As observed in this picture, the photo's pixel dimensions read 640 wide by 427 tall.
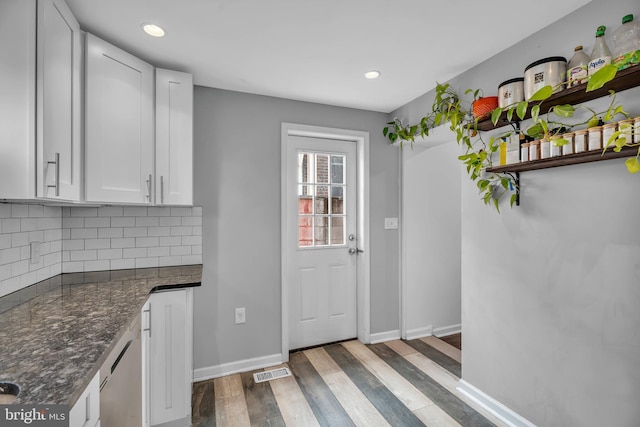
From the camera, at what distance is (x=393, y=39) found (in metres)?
1.75

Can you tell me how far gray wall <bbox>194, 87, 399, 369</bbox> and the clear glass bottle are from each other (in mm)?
1768

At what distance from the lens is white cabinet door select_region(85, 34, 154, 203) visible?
62.9 inches

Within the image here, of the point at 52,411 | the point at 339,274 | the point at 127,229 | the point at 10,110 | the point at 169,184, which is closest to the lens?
the point at 52,411

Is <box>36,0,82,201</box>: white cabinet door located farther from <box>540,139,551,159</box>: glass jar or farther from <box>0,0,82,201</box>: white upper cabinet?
<box>540,139,551,159</box>: glass jar

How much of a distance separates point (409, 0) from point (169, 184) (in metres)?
1.70

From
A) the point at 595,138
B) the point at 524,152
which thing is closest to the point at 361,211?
the point at 524,152

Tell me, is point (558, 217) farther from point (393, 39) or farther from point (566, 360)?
point (393, 39)

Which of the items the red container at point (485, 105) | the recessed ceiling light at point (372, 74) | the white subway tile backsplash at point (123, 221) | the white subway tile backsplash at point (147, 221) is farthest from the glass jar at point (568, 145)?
the white subway tile backsplash at point (123, 221)

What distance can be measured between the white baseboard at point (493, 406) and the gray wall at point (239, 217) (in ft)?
4.73

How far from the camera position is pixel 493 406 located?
1.92 meters

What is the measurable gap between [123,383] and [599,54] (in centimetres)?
239

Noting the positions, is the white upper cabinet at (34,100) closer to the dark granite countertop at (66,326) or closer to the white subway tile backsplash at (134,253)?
the dark granite countertop at (66,326)

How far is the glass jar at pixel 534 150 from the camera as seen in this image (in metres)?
1.55

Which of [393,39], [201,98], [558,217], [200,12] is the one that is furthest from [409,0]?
[201,98]
